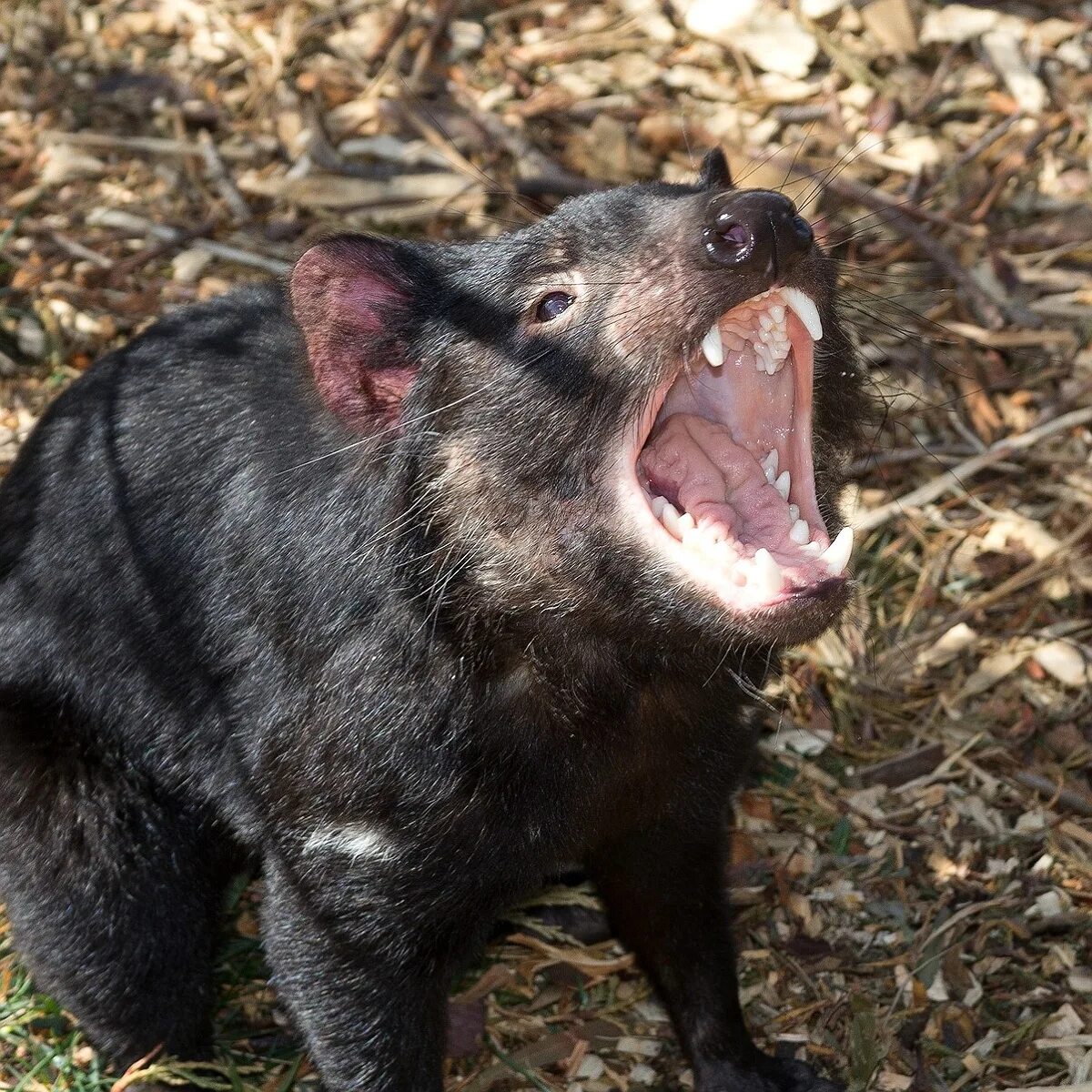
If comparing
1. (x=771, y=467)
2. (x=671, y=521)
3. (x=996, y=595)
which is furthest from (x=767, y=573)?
(x=996, y=595)

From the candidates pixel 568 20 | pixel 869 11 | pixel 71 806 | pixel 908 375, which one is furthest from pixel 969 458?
pixel 71 806

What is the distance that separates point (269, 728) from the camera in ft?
10.5

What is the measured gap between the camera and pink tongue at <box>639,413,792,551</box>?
2916mm

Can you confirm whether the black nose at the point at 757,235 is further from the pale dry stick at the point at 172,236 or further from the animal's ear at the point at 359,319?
the pale dry stick at the point at 172,236

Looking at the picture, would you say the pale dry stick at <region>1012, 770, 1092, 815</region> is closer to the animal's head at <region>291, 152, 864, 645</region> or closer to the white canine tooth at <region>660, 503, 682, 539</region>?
the animal's head at <region>291, 152, 864, 645</region>

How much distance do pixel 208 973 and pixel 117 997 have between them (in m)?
0.21

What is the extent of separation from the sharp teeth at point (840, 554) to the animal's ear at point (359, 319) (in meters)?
0.82

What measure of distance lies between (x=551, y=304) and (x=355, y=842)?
3.51 feet

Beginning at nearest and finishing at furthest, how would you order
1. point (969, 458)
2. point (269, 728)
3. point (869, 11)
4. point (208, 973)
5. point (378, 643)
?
point (378, 643) → point (269, 728) → point (208, 973) → point (969, 458) → point (869, 11)

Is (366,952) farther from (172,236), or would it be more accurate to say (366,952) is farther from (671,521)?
(172,236)

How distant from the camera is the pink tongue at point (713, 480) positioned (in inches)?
115

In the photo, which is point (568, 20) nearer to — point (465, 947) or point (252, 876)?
point (252, 876)

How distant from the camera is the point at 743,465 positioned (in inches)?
118

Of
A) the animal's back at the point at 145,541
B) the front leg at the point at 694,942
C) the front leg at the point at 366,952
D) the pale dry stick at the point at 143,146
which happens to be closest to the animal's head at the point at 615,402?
the animal's back at the point at 145,541
